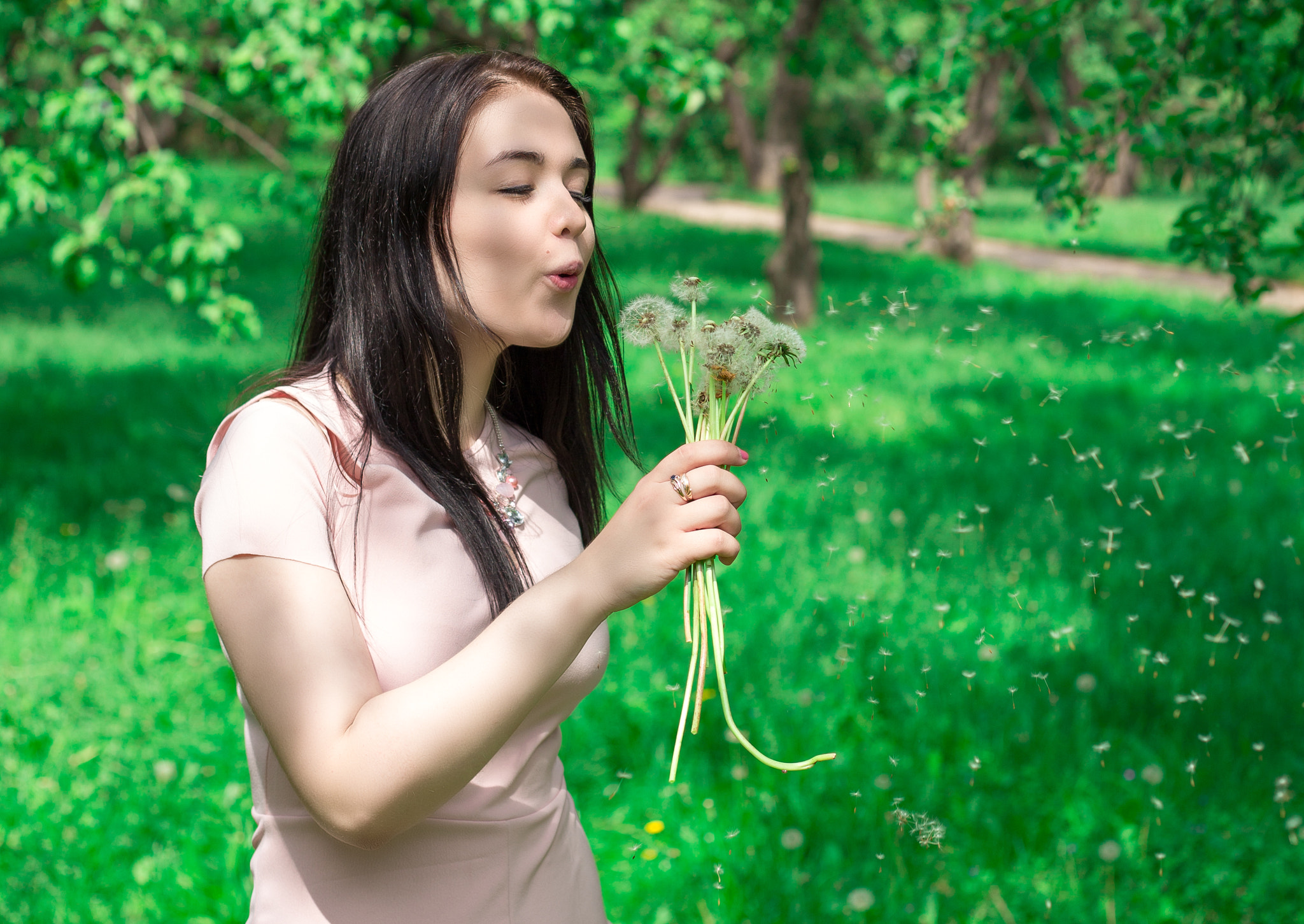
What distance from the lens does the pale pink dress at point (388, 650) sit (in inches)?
47.6

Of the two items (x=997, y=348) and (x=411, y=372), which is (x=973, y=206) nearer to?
(x=411, y=372)

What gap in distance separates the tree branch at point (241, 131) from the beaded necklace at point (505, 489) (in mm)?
3289

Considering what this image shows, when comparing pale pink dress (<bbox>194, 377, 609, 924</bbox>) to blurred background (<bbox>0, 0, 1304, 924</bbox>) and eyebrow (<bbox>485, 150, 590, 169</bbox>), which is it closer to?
blurred background (<bbox>0, 0, 1304, 924</bbox>)

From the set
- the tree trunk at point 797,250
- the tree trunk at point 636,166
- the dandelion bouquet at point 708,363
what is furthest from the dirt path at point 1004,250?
the dandelion bouquet at point 708,363

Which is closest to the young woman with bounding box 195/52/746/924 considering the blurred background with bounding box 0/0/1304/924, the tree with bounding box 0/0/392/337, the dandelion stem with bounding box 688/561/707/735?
the dandelion stem with bounding box 688/561/707/735

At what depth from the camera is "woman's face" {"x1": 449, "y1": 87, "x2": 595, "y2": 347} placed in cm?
135

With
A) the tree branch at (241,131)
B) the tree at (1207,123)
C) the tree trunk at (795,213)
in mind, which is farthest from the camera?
the tree trunk at (795,213)

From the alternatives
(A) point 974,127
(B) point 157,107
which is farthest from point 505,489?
(A) point 974,127

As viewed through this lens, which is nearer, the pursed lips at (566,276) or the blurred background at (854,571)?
the pursed lips at (566,276)

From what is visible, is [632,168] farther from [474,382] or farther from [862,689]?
[474,382]

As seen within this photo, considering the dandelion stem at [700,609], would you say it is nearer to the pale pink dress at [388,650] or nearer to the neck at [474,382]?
the pale pink dress at [388,650]

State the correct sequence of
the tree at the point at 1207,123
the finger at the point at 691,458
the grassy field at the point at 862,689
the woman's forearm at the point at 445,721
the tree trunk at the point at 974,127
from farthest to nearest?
1. the tree trunk at the point at 974,127
2. the grassy field at the point at 862,689
3. the tree at the point at 1207,123
4. the finger at the point at 691,458
5. the woman's forearm at the point at 445,721

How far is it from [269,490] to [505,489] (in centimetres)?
43

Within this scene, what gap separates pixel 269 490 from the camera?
1191 mm
